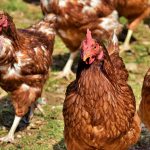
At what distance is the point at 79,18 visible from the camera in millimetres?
6758

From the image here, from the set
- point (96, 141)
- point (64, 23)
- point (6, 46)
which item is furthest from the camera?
point (64, 23)

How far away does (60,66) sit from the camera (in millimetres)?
7793

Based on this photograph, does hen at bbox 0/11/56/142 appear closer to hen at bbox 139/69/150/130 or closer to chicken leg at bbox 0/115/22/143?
chicken leg at bbox 0/115/22/143

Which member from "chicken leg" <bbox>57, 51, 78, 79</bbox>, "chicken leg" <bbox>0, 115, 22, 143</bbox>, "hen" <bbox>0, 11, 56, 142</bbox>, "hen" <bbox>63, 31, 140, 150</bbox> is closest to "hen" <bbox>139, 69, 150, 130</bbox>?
"hen" <bbox>63, 31, 140, 150</bbox>

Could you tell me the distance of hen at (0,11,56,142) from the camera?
516 cm

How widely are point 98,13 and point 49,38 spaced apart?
48.8 inches

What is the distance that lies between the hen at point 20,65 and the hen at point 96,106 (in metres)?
0.98

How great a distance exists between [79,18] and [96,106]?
2.82m

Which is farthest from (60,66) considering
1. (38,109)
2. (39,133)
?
(39,133)

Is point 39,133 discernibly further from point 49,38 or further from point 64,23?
point 64,23

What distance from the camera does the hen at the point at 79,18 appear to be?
6730 mm

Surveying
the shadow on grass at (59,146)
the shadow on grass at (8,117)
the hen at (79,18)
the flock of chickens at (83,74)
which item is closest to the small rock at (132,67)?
the flock of chickens at (83,74)

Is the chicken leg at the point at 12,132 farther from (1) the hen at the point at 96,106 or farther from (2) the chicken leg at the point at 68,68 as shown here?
(2) the chicken leg at the point at 68,68

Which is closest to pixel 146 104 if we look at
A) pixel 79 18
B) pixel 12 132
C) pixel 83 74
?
pixel 83 74
